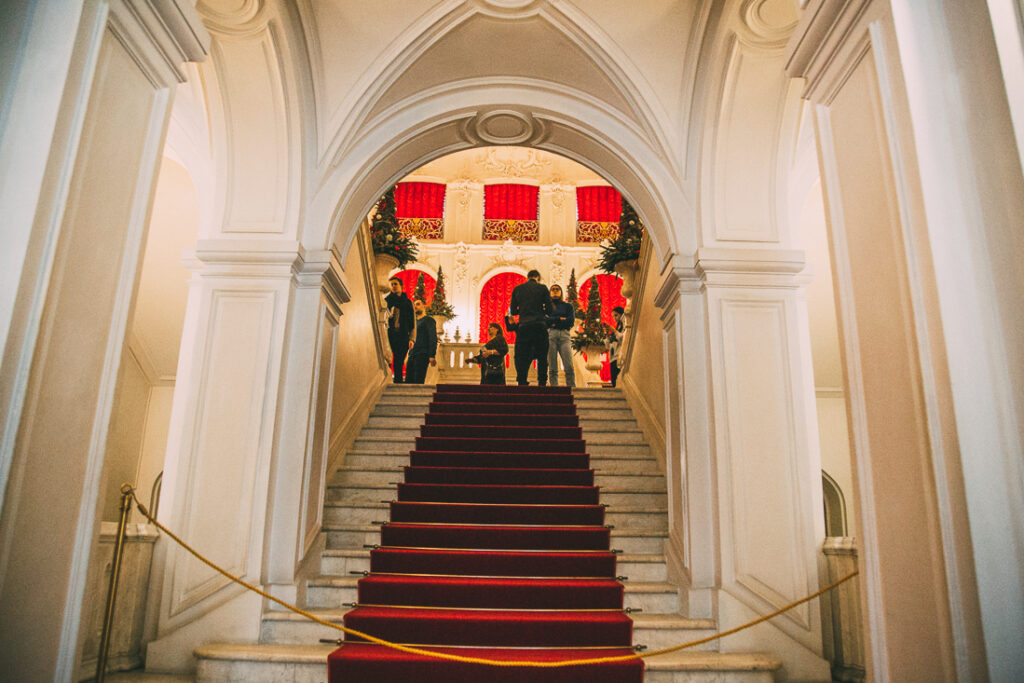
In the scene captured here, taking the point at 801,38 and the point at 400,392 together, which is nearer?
the point at 801,38

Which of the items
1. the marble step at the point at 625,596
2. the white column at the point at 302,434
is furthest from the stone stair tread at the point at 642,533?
the white column at the point at 302,434

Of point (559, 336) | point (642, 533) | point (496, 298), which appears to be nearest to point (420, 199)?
point (496, 298)

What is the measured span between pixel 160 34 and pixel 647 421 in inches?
219

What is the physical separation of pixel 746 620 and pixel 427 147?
15.3ft

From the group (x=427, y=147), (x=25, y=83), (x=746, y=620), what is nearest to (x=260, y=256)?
(x=427, y=147)

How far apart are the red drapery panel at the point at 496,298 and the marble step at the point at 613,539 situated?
1278cm

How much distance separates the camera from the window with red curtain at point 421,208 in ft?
62.2

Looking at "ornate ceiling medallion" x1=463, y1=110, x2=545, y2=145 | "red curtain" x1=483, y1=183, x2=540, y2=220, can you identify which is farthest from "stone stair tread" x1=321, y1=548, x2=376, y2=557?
"red curtain" x1=483, y1=183, x2=540, y2=220

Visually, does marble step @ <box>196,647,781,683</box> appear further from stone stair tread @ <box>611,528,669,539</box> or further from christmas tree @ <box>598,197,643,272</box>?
christmas tree @ <box>598,197,643,272</box>

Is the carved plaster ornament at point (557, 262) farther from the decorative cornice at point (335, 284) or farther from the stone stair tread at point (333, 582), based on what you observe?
the stone stair tread at point (333, 582)

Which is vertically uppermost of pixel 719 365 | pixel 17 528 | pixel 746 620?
pixel 719 365

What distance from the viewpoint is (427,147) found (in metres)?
6.33

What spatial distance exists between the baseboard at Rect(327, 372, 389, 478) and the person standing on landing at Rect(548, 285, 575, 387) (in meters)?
2.51

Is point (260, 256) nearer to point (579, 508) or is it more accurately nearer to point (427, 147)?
point (427, 147)
